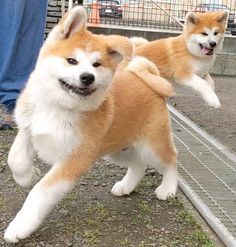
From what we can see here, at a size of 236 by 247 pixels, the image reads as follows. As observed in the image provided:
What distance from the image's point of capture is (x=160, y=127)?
117 inches

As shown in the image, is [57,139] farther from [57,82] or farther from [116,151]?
[116,151]

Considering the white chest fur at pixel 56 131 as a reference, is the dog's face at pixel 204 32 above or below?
below

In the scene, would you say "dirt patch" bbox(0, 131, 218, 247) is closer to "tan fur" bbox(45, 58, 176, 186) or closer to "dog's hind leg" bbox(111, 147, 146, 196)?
"dog's hind leg" bbox(111, 147, 146, 196)

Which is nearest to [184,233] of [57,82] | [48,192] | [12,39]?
[48,192]

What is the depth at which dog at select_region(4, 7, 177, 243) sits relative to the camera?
92.0 inches

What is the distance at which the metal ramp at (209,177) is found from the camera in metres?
Result: 2.83

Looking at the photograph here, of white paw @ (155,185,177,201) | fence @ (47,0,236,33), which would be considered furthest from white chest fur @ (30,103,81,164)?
fence @ (47,0,236,33)

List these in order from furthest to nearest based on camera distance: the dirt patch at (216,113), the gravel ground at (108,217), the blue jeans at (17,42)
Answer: the dirt patch at (216,113) → the blue jeans at (17,42) → the gravel ground at (108,217)

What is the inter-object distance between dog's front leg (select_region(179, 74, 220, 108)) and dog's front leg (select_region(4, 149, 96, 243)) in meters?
2.52

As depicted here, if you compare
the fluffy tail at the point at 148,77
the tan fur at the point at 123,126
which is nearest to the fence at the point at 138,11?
the fluffy tail at the point at 148,77

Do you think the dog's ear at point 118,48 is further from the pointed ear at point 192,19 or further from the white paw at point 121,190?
the pointed ear at point 192,19

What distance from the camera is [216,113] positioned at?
18.4 feet

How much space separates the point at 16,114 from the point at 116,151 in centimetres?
58

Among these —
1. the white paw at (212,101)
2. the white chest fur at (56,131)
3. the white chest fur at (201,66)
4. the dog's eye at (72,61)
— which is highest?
the dog's eye at (72,61)
